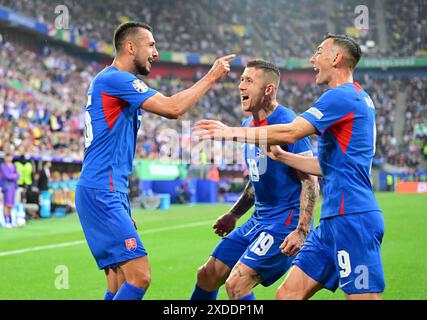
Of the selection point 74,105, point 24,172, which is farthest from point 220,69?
point 74,105

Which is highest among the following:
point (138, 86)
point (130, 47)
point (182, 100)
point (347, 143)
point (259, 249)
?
point (130, 47)

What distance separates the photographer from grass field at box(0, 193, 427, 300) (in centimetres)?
1020

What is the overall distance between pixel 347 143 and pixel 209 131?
1.15 metres

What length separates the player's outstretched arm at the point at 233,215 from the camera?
7.40 meters

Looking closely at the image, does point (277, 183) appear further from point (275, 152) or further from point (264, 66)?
point (264, 66)

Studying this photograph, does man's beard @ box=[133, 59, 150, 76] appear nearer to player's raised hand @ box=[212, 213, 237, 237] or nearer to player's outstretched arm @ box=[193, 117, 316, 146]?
player's outstretched arm @ box=[193, 117, 316, 146]

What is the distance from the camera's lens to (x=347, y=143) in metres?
5.50

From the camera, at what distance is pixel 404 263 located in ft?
42.4

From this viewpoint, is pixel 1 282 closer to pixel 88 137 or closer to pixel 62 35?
pixel 88 137

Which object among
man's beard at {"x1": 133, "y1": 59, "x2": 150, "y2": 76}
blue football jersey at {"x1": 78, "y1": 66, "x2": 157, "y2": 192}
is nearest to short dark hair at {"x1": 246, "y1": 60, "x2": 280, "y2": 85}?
man's beard at {"x1": 133, "y1": 59, "x2": 150, "y2": 76}

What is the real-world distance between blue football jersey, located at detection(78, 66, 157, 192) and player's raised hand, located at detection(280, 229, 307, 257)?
160 cm

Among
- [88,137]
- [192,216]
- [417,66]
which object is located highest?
[417,66]
